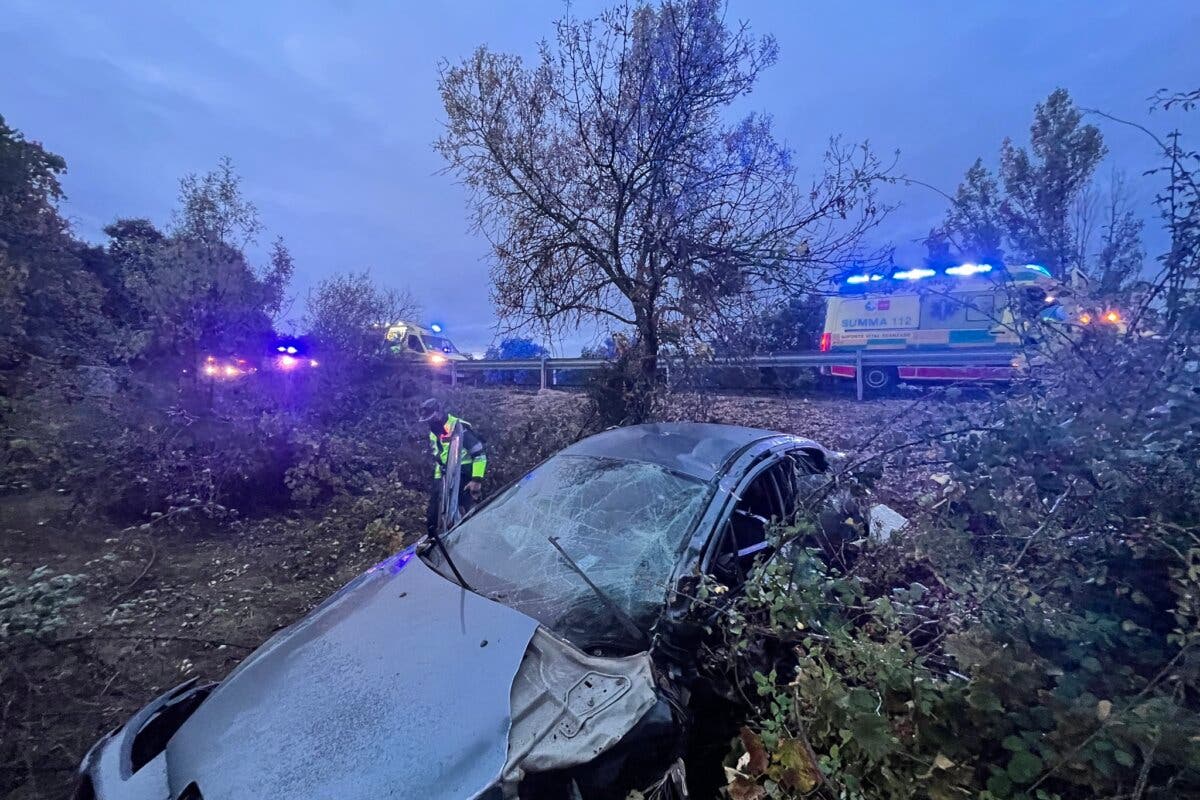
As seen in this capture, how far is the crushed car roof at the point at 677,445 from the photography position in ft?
9.56

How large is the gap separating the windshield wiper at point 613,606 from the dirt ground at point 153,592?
132cm

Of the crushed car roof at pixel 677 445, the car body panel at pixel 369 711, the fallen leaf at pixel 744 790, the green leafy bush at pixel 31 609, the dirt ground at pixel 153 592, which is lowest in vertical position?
the dirt ground at pixel 153 592

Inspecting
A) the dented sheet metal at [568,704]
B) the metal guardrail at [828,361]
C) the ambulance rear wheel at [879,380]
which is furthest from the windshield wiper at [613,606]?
the ambulance rear wheel at [879,380]

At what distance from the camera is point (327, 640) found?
220 centimetres

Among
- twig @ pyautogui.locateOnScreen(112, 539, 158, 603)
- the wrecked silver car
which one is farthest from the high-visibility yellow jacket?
twig @ pyautogui.locateOnScreen(112, 539, 158, 603)

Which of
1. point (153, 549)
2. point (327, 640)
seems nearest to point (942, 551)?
point (327, 640)

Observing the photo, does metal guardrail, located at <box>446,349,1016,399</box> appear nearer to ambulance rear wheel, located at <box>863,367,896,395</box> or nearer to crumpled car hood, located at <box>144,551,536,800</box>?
ambulance rear wheel, located at <box>863,367,896,395</box>

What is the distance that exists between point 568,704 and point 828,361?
9.34 m

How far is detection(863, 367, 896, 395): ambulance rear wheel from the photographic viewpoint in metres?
10.3

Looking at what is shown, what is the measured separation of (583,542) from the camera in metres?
2.59

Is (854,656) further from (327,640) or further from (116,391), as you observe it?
(116,391)

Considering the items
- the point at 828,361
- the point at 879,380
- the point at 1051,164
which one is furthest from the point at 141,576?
the point at 1051,164

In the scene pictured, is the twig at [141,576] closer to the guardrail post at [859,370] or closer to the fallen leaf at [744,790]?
the fallen leaf at [744,790]

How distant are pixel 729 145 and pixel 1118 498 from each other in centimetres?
517
